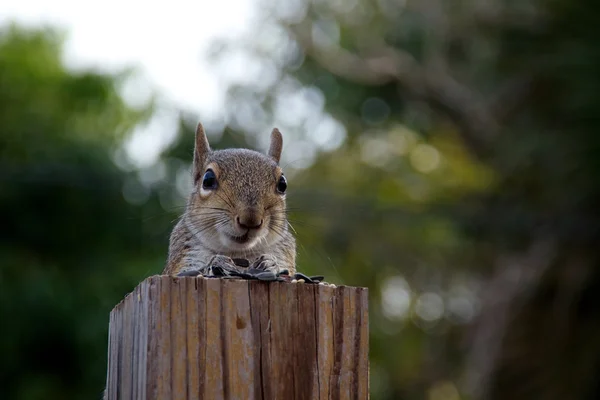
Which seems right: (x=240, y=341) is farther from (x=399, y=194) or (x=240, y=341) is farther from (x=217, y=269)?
(x=399, y=194)

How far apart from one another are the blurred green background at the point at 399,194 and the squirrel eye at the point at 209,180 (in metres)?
4.82

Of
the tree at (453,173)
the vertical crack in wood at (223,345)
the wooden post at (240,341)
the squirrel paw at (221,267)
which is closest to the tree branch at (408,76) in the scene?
the tree at (453,173)

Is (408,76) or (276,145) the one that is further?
(408,76)

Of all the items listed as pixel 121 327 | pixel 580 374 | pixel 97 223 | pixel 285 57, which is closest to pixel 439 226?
pixel 580 374

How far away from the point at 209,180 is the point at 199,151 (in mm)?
373

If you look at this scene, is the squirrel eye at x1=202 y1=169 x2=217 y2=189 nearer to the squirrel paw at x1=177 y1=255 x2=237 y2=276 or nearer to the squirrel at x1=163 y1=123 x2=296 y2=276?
the squirrel at x1=163 y1=123 x2=296 y2=276

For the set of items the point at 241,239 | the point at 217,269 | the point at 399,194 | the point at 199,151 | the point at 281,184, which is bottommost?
the point at 217,269

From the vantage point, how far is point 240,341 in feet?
5.67

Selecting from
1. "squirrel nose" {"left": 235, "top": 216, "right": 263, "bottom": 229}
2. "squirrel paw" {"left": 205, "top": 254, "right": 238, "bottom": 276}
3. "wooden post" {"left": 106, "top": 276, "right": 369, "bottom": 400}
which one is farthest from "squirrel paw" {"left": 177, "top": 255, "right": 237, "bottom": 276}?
"squirrel nose" {"left": 235, "top": 216, "right": 263, "bottom": 229}

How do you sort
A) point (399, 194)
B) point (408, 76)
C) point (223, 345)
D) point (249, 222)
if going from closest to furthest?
point (223, 345), point (249, 222), point (399, 194), point (408, 76)

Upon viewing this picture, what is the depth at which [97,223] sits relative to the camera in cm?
1179

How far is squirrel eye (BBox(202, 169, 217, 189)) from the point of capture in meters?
3.30

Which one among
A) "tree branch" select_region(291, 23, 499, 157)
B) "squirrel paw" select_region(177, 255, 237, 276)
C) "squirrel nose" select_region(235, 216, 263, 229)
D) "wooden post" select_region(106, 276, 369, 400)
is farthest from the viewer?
"tree branch" select_region(291, 23, 499, 157)

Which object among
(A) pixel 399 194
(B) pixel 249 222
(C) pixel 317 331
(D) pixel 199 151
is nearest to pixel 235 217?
(B) pixel 249 222
